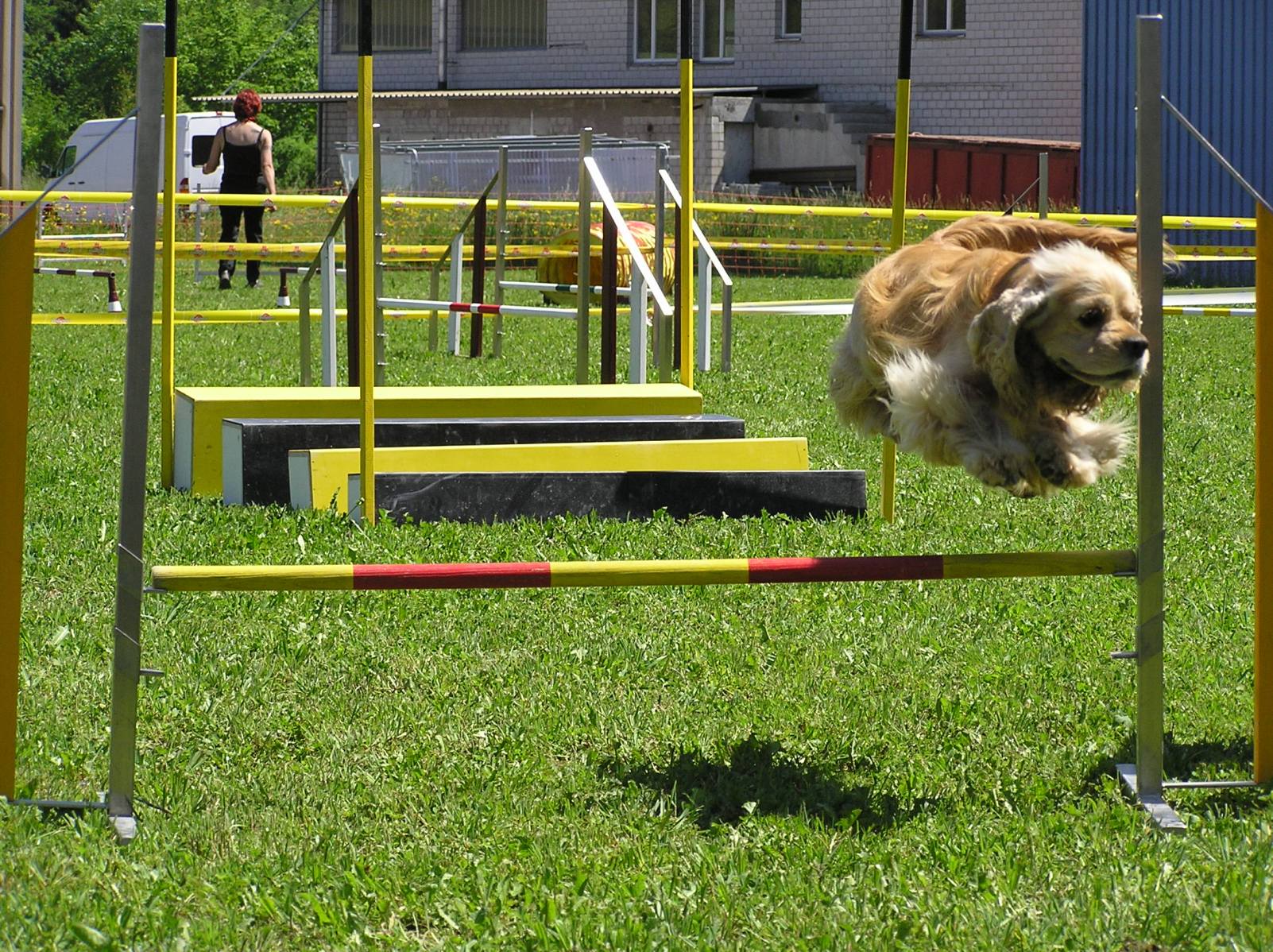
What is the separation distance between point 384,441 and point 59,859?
426 centimetres

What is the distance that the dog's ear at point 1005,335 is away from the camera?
13.3 ft

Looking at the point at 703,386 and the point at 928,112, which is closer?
the point at 703,386

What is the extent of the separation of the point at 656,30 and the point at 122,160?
10617 millimetres

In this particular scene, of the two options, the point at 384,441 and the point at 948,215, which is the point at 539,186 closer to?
the point at 948,215

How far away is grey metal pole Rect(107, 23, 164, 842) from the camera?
3736 millimetres

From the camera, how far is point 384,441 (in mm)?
7719

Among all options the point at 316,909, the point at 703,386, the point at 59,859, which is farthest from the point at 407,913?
the point at 703,386

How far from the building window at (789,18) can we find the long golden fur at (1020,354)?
29.2 meters

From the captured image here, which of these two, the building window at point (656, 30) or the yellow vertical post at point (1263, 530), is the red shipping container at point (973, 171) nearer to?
the building window at point (656, 30)

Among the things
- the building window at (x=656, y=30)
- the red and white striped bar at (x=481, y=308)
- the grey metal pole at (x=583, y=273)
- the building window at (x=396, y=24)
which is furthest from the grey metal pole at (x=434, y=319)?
the building window at (x=396, y=24)

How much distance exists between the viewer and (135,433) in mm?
3764

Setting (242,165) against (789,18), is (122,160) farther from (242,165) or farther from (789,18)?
(242,165)

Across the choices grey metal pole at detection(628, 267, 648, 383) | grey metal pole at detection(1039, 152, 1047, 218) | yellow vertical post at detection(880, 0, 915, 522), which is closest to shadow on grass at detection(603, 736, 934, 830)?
yellow vertical post at detection(880, 0, 915, 522)

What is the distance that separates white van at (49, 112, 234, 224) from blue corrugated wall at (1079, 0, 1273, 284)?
547 inches
